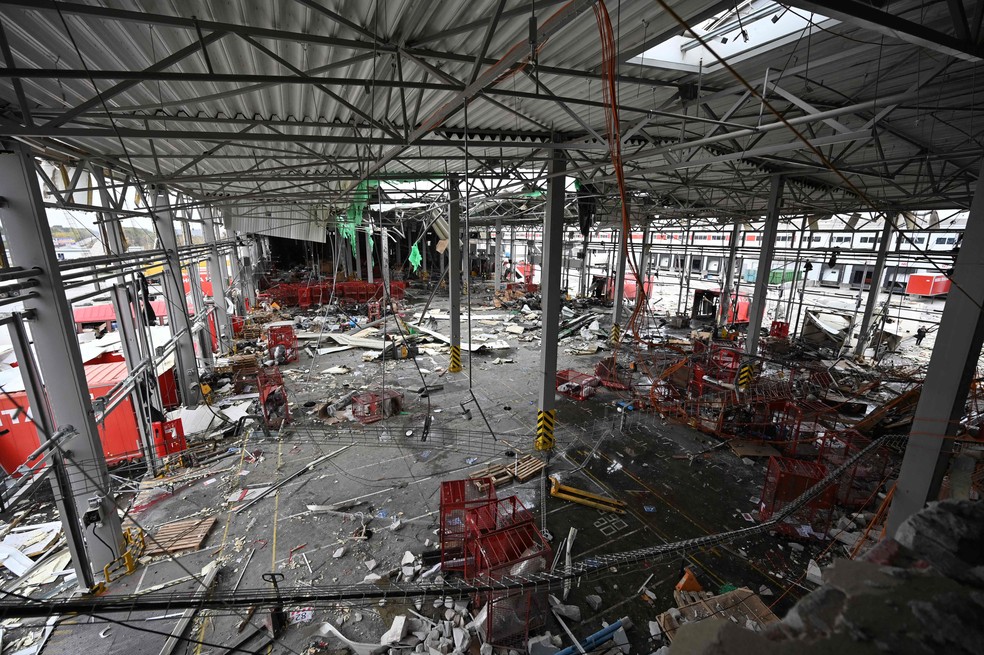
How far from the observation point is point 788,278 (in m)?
A: 31.0

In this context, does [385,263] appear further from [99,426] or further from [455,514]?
[455,514]

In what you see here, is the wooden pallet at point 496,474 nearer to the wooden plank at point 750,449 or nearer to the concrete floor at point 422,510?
the concrete floor at point 422,510

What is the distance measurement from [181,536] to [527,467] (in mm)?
7302

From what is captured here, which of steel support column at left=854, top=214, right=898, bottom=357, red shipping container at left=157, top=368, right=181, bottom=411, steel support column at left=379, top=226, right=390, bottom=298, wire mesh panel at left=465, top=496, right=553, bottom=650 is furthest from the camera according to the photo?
steel support column at left=854, top=214, right=898, bottom=357

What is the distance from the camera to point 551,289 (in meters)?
10.2

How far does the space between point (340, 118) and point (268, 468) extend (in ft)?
27.8

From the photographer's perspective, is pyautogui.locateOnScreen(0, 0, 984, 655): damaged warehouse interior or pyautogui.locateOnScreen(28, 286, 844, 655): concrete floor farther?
pyautogui.locateOnScreen(28, 286, 844, 655): concrete floor

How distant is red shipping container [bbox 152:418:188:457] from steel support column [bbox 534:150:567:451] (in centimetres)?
930

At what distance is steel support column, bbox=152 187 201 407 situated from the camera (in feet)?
39.6

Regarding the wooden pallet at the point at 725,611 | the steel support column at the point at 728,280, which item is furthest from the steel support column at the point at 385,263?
the steel support column at the point at 728,280

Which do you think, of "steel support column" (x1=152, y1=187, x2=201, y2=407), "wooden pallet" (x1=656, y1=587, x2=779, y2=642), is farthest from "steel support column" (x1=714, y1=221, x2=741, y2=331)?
"steel support column" (x1=152, y1=187, x2=201, y2=407)

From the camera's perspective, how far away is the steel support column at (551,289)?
Answer: 9.90 m

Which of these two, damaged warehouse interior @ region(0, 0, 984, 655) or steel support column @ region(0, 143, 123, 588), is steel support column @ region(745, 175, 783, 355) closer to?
damaged warehouse interior @ region(0, 0, 984, 655)

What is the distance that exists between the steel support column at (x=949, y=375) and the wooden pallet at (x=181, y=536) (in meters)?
11.2
